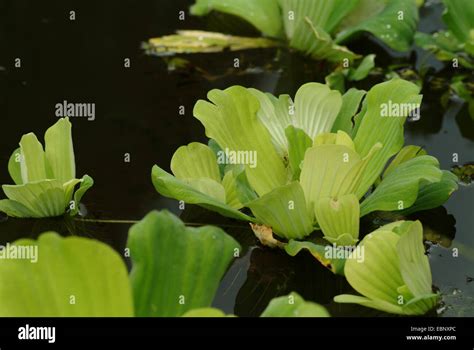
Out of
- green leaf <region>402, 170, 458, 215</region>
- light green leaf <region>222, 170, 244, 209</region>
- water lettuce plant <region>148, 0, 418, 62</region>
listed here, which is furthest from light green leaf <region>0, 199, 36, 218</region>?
water lettuce plant <region>148, 0, 418, 62</region>

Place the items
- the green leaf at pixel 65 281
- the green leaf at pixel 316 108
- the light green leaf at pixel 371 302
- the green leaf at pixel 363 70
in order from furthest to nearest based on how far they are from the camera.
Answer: the green leaf at pixel 363 70 → the green leaf at pixel 316 108 → the light green leaf at pixel 371 302 → the green leaf at pixel 65 281

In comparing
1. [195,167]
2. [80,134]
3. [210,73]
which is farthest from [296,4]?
[195,167]

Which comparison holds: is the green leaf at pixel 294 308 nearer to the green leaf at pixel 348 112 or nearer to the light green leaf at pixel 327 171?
the light green leaf at pixel 327 171

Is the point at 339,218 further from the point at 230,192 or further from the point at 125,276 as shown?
the point at 125,276

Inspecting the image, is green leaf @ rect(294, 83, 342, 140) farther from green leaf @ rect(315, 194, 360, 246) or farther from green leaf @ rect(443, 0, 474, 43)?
green leaf @ rect(443, 0, 474, 43)

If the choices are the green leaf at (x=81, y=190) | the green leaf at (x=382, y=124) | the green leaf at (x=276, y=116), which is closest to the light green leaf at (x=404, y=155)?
the green leaf at (x=382, y=124)

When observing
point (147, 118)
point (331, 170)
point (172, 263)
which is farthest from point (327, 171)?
point (147, 118)
